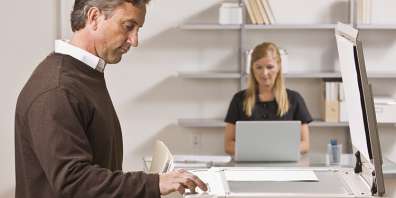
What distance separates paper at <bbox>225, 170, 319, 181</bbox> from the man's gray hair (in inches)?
21.4

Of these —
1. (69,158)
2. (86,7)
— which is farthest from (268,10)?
(69,158)

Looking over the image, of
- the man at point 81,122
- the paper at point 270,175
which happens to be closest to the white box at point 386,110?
the paper at point 270,175

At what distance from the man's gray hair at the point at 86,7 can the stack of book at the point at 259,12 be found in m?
3.09

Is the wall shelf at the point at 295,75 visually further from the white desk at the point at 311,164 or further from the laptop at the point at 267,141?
the laptop at the point at 267,141

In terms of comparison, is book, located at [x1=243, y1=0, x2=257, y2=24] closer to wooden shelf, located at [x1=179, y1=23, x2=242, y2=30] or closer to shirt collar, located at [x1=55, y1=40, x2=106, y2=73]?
wooden shelf, located at [x1=179, y1=23, x2=242, y2=30]

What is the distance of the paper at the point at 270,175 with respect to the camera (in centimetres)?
214

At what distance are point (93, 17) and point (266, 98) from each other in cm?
274

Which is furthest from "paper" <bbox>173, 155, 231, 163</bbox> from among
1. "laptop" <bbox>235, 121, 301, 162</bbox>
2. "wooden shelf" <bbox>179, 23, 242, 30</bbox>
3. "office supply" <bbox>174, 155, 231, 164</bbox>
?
"wooden shelf" <bbox>179, 23, 242, 30</bbox>

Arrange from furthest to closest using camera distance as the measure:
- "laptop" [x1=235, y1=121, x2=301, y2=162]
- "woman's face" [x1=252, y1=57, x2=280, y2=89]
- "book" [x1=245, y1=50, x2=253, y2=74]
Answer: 1. "book" [x1=245, y1=50, x2=253, y2=74]
2. "woman's face" [x1=252, y1=57, x2=280, y2=89]
3. "laptop" [x1=235, y1=121, x2=301, y2=162]

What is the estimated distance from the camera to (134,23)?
195 centimetres

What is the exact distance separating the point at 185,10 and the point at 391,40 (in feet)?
4.54

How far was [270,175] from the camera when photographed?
2221mm

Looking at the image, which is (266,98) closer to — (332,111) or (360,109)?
(332,111)

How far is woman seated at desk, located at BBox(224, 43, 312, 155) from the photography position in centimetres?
456
